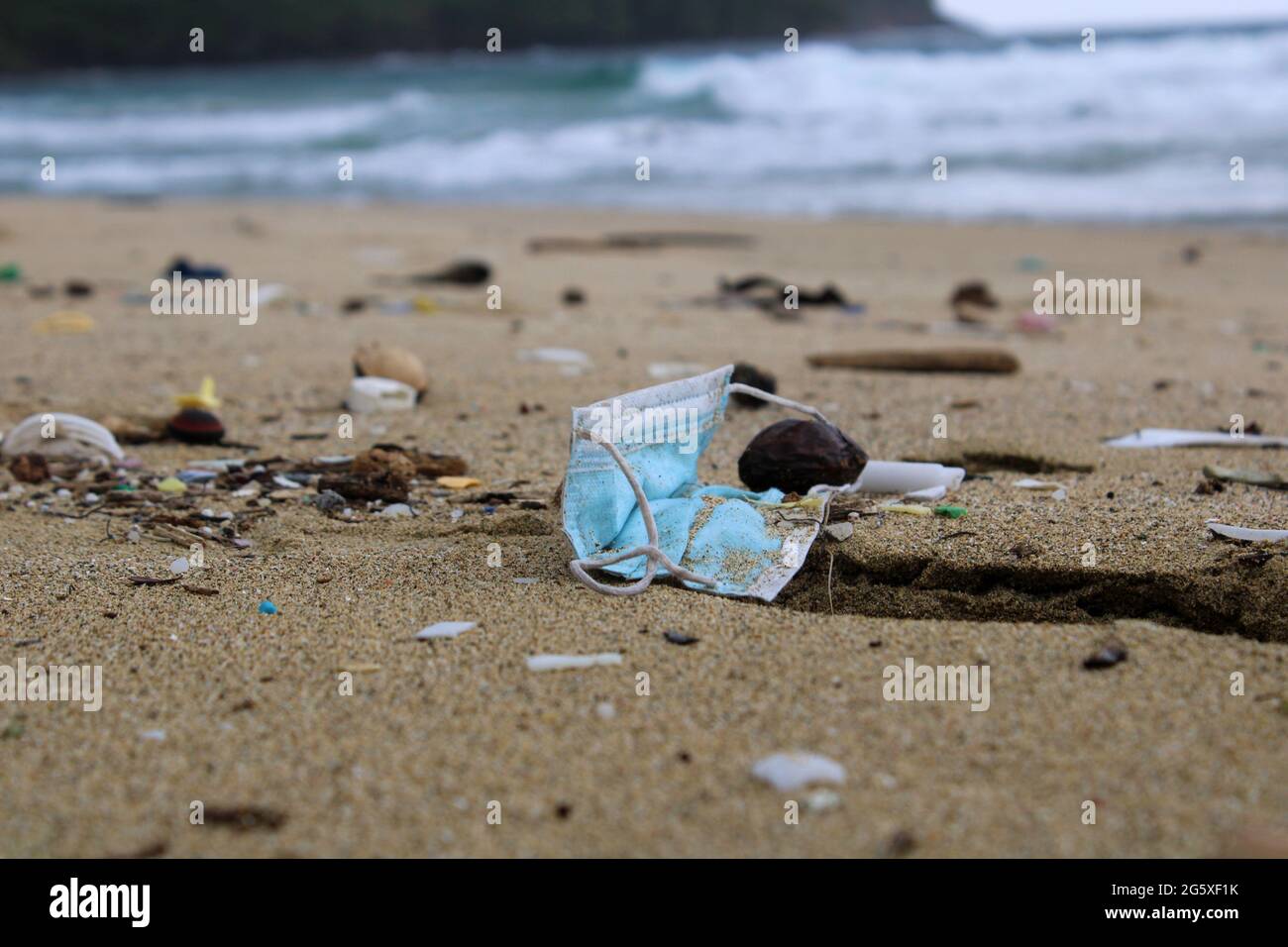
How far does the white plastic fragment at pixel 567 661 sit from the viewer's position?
2047 mm

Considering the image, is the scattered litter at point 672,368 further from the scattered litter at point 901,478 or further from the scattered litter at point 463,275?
the scattered litter at point 463,275

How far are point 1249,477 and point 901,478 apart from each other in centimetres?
90

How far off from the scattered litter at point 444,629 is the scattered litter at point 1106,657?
43.5 inches

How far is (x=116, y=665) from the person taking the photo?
2.10m

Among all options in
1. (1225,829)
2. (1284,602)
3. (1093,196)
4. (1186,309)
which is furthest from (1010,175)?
(1225,829)

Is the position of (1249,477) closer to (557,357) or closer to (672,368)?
(672,368)

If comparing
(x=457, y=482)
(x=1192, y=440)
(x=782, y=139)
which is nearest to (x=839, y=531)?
(x=457, y=482)

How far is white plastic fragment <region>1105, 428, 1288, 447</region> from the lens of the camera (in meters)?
3.41

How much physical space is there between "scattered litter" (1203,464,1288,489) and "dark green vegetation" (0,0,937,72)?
154ft

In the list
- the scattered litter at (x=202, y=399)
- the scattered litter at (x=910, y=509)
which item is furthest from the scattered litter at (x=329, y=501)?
the scattered litter at (x=910, y=509)

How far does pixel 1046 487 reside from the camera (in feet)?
9.61

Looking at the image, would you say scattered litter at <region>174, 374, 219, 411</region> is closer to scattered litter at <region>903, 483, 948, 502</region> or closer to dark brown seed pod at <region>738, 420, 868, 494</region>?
dark brown seed pod at <region>738, 420, 868, 494</region>

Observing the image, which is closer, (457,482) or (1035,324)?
(457,482)
